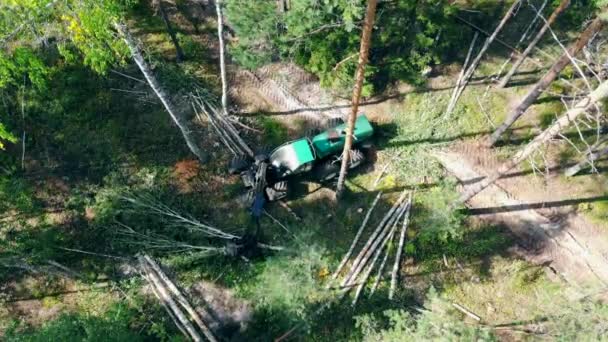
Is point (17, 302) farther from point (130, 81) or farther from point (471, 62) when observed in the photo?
point (471, 62)

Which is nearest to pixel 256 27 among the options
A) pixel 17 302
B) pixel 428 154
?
pixel 428 154

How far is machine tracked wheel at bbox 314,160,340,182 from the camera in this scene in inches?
656

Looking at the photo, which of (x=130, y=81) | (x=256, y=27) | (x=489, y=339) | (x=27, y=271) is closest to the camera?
(x=489, y=339)

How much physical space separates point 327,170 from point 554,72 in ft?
28.5

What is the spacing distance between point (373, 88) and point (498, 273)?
357 inches

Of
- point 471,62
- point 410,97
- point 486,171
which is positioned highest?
point 471,62

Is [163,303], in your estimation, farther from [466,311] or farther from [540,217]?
[540,217]

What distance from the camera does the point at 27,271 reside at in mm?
15969

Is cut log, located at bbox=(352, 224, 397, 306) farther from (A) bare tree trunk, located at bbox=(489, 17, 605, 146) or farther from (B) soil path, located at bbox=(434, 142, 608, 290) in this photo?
(A) bare tree trunk, located at bbox=(489, 17, 605, 146)

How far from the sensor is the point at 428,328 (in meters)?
12.4

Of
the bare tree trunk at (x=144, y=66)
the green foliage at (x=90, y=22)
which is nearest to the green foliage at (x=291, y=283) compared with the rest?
the bare tree trunk at (x=144, y=66)

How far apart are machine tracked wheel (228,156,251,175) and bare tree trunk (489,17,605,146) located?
33.5 feet

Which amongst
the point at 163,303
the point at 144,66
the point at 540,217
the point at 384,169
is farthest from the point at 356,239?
the point at 144,66

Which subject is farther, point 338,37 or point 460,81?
point 460,81
